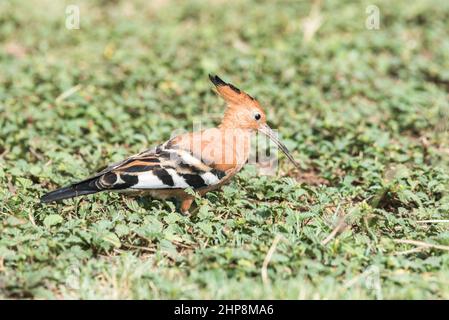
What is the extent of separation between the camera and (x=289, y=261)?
4191mm

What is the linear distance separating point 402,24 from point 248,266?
614cm

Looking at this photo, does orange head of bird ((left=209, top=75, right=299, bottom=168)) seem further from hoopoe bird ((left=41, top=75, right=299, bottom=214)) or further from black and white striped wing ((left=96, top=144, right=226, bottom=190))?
black and white striped wing ((left=96, top=144, right=226, bottom=190))

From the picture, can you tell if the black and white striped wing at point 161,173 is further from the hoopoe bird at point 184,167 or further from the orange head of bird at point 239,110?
the orange head of bird at point 239,110

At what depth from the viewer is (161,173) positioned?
496cm

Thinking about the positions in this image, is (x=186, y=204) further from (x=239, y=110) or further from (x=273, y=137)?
(x=273, y=137)

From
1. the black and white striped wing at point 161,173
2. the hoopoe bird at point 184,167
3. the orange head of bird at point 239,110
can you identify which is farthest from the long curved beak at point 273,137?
the black and white striped wing at point 161,173

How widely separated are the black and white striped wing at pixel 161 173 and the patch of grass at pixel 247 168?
0.57ft

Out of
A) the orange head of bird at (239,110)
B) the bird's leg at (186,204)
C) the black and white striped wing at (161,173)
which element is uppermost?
the orange head of bird at (239,110)

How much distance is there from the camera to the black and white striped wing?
4.83 meters

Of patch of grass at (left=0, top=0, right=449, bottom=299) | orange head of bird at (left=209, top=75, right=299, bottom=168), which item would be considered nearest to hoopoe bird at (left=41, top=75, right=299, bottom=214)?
orange head of bird at (left=209, top=75, right=299, bottom=168)

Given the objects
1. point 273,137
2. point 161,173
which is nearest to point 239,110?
point 273,137

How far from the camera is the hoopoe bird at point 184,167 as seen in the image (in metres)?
4.78

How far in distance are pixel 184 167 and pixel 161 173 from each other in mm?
183
